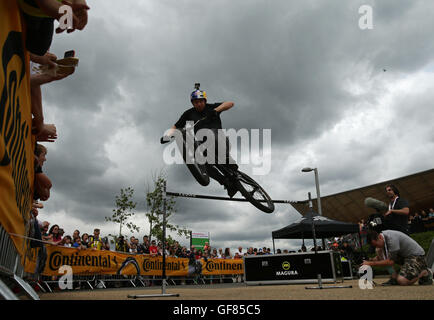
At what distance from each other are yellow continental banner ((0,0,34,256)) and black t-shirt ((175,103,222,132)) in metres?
5.11

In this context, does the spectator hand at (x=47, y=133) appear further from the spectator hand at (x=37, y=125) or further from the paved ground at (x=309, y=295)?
the paved ground at (x=309, y=295)

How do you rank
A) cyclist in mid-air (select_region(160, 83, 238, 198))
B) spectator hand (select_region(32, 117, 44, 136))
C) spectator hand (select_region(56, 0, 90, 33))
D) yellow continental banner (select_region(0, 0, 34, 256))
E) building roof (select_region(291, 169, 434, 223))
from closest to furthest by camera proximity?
yellow continental banner (select_region(0, 0, 34, 256))
spectator hand (select_region(56, 0, 90, 33))
spectator hand (select_region(32, 117, 44, 136))
cyclist in mid-air (select_region(160, 83, 238, 198))
building roof (select_region(291, 169, 434, 223))

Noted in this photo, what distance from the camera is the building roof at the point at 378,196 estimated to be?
961 inches

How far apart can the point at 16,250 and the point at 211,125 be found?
17.8 feet

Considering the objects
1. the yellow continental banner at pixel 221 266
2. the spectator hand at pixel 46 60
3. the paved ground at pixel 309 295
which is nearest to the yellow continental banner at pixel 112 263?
the yellow continental banner at pixel 221 266

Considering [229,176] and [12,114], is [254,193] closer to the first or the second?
[229,176]

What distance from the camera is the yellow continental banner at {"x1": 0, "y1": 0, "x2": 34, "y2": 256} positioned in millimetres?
1594

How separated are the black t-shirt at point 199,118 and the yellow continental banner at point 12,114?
5.11 metres

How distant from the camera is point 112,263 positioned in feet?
37.8

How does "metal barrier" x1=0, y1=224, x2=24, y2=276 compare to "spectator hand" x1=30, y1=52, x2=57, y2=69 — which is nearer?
"metal barrier" x1=0, y1=224, x2=24, y2=276

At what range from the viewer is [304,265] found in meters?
11.5

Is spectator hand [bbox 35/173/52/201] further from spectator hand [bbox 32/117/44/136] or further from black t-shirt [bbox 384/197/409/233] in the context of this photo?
black t-shirt [bbox 384/197/409/233]

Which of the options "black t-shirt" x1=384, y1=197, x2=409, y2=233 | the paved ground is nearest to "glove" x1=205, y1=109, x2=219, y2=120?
the paved ground
